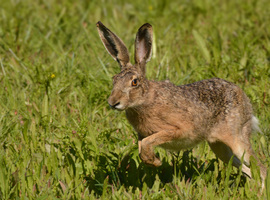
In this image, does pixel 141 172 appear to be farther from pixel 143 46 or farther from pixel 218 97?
pixel 143 46

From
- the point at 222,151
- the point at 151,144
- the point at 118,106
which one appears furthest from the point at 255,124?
the point at 118,106

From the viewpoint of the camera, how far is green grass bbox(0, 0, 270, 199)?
5520mm

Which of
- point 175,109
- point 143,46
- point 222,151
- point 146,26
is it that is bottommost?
point 222,151

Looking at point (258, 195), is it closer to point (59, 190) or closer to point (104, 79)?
point (59, 190)

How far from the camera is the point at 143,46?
568cm

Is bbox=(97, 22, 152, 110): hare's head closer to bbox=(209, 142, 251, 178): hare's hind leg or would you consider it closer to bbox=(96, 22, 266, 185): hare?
bbox=(96, 22, 266, 185): hare

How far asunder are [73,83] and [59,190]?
2.17 meters

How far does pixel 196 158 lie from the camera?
20.2 ft

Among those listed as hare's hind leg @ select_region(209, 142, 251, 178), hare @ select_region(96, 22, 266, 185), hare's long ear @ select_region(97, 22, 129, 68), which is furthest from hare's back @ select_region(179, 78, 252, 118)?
hare's long ear @ select_region(97, 22, 129, 68)

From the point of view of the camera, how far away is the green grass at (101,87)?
18.1 ft

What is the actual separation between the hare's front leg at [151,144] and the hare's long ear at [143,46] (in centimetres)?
69

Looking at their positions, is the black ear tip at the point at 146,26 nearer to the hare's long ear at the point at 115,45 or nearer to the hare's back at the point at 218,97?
the hare's long ear at the point at 115,45

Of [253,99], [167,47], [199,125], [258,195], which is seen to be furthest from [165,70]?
[258,195]

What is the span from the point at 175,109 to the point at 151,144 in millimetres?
524
